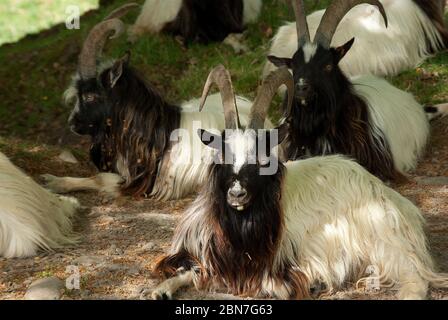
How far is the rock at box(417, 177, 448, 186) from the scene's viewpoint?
7.35 meters

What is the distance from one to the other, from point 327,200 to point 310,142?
5.86ft

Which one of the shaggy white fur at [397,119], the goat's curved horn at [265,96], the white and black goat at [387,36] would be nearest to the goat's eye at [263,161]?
the goat's curved horn at [265,96]

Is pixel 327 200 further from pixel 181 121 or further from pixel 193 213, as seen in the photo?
pixel 181 121

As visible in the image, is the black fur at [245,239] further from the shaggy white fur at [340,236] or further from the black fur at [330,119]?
the black fur at [330,119]

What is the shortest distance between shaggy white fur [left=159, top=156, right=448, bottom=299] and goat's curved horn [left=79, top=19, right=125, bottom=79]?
254cm

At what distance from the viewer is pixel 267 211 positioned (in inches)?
202

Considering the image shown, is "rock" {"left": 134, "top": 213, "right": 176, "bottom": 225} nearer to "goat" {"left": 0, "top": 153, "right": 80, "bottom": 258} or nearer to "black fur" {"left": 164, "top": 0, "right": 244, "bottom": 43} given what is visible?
"goat" {"left": 0, "top": 153, "right": 80, "bottom": 258}

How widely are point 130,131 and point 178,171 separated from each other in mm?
573

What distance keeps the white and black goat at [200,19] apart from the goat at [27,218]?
5.13 metres

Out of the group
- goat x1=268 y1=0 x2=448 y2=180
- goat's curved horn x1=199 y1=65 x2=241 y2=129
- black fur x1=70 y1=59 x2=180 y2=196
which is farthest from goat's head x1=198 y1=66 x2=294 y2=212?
black fur x1=70 y1=59 x2=180 y2=196

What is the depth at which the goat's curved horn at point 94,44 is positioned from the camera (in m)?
7.44

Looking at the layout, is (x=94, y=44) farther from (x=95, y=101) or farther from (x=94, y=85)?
(x=95, y=101)

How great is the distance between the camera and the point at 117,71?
24.6 feet

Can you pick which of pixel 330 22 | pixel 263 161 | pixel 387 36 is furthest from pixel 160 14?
pixel 263 161
